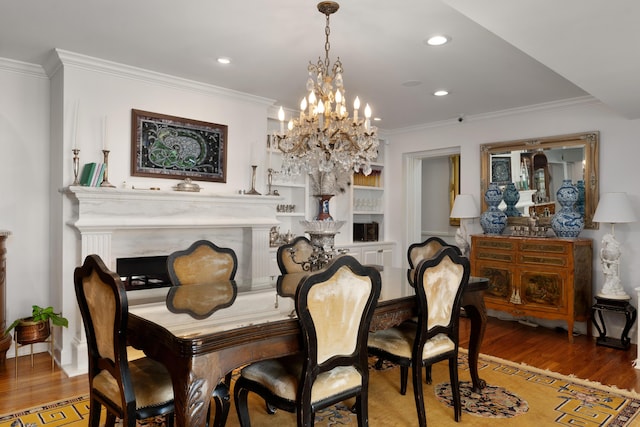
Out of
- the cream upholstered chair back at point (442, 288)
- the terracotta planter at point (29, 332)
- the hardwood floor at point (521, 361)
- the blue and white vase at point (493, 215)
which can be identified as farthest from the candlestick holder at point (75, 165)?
the blue and white vase at point (493, 215)

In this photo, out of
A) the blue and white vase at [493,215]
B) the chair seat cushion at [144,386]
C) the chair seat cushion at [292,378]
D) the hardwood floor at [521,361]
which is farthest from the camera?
the blue and white vase at [493,215]

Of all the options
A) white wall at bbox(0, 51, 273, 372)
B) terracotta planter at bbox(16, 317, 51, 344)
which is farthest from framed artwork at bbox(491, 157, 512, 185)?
terracotta planter at bbox(16, 317, 51, 344)

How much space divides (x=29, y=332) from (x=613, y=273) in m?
5.01

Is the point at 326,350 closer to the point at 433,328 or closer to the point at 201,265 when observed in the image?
the point at 433,328

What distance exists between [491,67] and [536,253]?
1.98 m

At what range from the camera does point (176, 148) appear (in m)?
4.08

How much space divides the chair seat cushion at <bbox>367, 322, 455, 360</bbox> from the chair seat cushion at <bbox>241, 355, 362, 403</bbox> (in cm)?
51

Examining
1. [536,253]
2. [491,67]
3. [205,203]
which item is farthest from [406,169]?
[205,203]

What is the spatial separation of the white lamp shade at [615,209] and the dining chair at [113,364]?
398 cm

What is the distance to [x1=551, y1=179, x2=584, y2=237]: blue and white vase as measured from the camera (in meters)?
4.40

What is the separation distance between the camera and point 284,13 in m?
2.69

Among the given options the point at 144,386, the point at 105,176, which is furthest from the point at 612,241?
the point at 105,176

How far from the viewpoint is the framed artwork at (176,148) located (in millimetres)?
3859

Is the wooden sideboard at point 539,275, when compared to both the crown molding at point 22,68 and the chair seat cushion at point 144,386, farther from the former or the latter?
the crown molding at point 22,68
